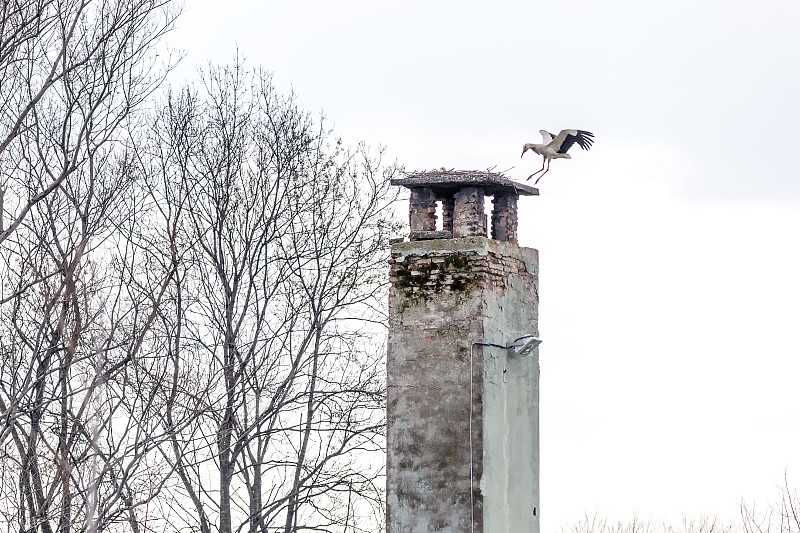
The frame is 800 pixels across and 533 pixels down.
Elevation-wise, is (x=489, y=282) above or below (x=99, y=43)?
below

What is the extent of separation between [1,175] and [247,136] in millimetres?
6548

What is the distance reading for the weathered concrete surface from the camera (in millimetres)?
12484

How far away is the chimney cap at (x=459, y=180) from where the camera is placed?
1316cm

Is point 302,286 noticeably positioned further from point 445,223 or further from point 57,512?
point 57,512

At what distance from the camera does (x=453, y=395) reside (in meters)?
12.6

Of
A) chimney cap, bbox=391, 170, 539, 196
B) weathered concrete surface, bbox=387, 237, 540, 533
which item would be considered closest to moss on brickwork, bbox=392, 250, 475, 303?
weathered concrete surface, bbox=387, 237, 540, 533

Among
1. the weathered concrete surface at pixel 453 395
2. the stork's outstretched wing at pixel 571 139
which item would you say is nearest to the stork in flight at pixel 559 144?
the stork's outstretched wing at pixel 571 139

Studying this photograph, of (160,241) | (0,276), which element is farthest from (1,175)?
(160,241)

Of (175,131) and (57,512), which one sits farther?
(175,131)

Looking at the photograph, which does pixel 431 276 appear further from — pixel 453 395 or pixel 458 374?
pixel 453 395

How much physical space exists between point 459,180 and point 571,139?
1.18m

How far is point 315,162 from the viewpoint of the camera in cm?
1711

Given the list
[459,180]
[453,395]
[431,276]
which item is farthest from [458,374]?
[459,180]

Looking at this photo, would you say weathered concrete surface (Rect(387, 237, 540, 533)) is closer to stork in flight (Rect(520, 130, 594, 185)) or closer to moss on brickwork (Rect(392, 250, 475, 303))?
moss on brickwork (Rect(392, 250, 475, 303))
